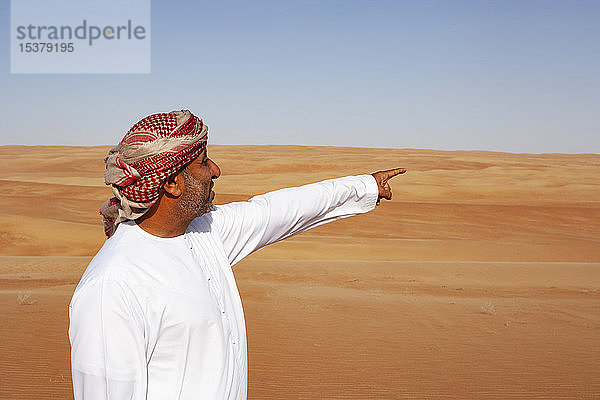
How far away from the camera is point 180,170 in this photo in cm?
206

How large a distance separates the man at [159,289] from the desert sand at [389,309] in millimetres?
3533

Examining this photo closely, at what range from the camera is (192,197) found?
Result: 6.84 ft

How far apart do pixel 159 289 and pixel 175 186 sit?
0.37 metres

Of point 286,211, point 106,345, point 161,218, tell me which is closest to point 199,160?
point 161,218

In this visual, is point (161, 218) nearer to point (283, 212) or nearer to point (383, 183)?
point (283, 212)

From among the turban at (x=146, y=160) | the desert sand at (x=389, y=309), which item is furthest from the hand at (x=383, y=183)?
the desert sand at (x=389, y=309)

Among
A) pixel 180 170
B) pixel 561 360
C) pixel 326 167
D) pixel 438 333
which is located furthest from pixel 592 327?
pixel 326 167

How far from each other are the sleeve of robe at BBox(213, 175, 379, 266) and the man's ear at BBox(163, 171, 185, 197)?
1.29 feet

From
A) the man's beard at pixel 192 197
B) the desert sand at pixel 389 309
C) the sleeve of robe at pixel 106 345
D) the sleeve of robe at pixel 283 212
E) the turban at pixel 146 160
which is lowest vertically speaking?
the desert sand at pixel 389 309

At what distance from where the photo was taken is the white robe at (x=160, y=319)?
1.69 m

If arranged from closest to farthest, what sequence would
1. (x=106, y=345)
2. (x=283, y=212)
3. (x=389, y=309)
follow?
1. (x=106, y=345)
2. (x=283, y=212)
3. (x=389, y=309)

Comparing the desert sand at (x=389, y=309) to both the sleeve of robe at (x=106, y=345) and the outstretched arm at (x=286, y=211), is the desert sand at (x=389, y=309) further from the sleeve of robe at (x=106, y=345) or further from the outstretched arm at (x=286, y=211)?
the sleeve of robe at (x=106, y=345)

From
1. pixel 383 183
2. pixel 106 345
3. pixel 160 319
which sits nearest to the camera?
pixel 106 345

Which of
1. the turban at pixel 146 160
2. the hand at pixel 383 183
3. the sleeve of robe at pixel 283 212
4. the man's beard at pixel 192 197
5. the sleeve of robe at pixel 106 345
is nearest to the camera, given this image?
the sleeve of robe at pixel 106 345
